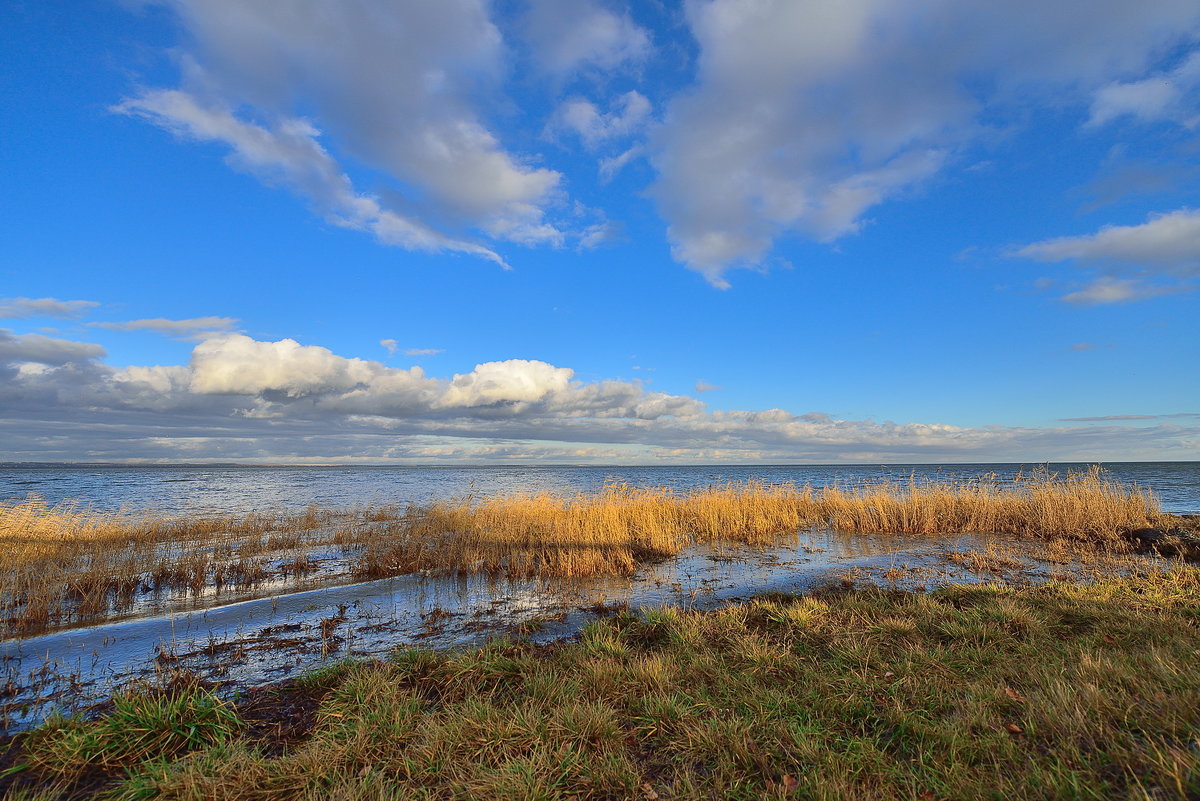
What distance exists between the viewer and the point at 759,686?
5.22 meters

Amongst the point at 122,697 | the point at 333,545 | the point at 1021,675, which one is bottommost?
the point at 333,545

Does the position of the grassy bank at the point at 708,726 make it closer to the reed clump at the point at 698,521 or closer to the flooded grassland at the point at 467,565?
the flooded grassland at the point at 467,565

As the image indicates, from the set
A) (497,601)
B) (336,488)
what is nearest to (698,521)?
(497,601)

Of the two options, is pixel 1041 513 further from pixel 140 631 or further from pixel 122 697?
pixel 140 631

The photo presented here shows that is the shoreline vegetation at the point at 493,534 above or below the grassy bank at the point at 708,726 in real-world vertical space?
below

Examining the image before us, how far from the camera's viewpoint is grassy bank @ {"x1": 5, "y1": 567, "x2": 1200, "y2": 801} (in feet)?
11.9

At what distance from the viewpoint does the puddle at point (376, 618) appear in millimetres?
6934

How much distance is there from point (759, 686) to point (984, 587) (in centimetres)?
643

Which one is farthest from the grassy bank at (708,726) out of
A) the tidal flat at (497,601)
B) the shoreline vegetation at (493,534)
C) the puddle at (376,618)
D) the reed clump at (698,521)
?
the reed clump at (698,521)

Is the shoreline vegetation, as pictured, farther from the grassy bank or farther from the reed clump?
the grassy bank

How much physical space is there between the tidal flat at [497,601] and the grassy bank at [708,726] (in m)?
0.04

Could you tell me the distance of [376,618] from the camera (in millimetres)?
9602

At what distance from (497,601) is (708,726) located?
276 inches

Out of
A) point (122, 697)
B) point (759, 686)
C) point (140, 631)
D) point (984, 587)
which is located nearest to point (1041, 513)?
point (984, 587)
